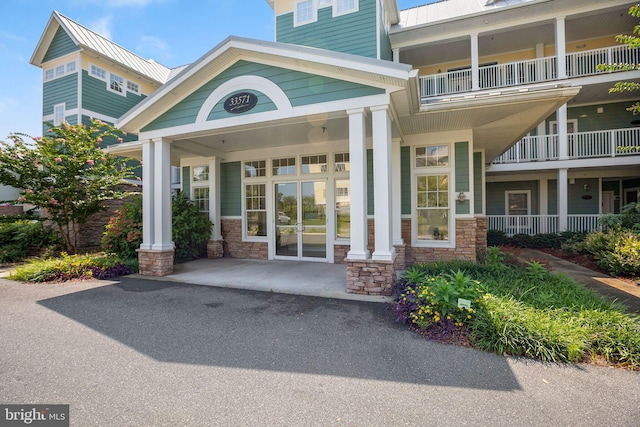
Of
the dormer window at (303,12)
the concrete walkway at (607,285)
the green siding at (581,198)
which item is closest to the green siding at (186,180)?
the dormer window at (303,12)

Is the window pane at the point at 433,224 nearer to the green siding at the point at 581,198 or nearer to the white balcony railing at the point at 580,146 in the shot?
the white balcony railing at the point at 580,146

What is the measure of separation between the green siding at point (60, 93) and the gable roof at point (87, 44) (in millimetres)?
1352

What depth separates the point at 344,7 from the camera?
9305mm

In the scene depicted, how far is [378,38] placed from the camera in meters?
9.04

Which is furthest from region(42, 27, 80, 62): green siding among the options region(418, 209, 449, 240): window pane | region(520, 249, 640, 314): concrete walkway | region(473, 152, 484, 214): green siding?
region(520, 249, 640, 314): concrete walkway

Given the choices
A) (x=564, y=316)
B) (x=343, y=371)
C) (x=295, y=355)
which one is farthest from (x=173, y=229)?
(x=564, y=316)

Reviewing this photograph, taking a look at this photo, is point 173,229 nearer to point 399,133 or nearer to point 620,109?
point 399,133

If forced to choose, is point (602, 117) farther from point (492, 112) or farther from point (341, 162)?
point (341, 162)

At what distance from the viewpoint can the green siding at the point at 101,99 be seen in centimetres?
1240

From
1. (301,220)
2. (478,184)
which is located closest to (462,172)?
(478,184)

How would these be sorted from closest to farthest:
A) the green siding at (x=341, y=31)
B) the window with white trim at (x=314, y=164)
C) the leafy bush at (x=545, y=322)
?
1. the leafy bush at (x=545, y=322)
2. the window with white trim at (x=314, y=164)
3. the green siding at (x=341, y=31)

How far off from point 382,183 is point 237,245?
219 inches

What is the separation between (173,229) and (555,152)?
13.6 m

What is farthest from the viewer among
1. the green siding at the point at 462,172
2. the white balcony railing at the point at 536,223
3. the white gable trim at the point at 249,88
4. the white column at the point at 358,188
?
the white balcony railing at the point at 536,223
